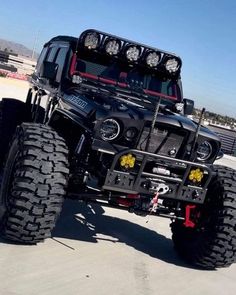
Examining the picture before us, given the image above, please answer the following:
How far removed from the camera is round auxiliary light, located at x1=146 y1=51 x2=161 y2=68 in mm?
6535

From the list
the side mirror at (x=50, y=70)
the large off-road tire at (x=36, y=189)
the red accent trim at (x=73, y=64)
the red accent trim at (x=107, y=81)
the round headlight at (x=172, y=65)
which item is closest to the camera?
the large off-road tire at (x=36, y=189)

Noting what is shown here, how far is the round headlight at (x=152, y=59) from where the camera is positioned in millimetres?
6535

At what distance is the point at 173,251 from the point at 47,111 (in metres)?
2.29

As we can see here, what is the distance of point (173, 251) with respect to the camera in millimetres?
6105

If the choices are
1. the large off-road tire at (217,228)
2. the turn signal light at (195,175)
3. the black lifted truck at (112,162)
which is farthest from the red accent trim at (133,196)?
the large off-road tire at (217,228)

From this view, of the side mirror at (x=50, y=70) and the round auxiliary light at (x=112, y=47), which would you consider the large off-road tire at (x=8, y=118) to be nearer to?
the side mirror at (x=50, y=70)

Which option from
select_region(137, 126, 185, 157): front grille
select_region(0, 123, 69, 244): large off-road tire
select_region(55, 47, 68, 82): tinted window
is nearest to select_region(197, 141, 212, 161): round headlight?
select_region(137, 126, 185, 157): front grille

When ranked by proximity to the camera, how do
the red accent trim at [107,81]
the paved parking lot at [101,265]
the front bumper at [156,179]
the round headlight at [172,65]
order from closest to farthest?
the paved parking lot at [101,265], the front bumper at [156,179], the red accent trim at [107,81], the round headlight at [172,65]

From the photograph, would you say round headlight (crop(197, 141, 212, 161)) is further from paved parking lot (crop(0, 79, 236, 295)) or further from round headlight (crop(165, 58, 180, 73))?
round headlight (crop(165, 58, 180, 73))

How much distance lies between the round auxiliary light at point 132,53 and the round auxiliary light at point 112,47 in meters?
0.14

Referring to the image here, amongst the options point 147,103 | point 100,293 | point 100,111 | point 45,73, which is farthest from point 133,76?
point 100,293

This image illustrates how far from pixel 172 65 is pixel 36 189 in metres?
2.91

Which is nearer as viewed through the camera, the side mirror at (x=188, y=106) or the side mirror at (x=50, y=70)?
the side mirror at (x=50, y=70)

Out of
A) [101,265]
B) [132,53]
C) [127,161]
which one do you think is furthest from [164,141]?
[132,53]
